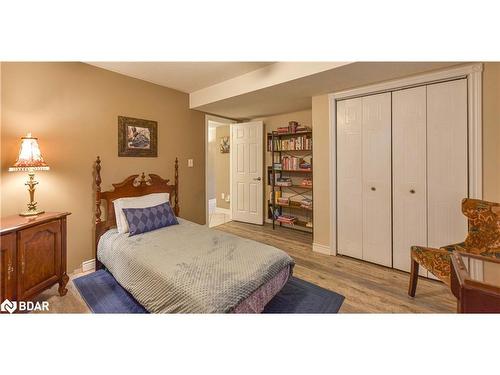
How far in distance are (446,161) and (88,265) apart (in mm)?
3939

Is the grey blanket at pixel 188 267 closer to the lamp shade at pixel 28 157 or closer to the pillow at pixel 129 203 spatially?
the pillow at pixel 129 203

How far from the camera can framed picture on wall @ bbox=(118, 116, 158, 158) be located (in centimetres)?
265

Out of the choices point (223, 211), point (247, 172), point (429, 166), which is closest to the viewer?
point (429, 166)

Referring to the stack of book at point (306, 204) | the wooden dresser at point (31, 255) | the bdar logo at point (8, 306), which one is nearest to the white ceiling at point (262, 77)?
the stack of book at point (306, 204)

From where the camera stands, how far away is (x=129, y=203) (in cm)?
243

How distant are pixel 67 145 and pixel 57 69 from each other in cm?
74

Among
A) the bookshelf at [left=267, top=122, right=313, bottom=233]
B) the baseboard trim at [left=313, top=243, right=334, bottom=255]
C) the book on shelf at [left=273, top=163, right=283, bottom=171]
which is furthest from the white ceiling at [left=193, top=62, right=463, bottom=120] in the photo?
the baseboard trim at [left=313, top=243, right=334, bottom=255]

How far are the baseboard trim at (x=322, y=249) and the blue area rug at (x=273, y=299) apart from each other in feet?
2.87

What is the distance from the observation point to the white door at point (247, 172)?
13.9ft

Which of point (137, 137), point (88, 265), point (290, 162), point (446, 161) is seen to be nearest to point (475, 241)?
point (446, 161)

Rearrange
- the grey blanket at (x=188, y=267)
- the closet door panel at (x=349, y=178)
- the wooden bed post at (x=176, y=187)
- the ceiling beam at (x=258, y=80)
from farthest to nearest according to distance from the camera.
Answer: the wooden bed post at (x=176, y=187) → the closet door panel at (x=349, y=178) → the ceiling beam at (x=258, y=80) → the grey blanket at (x=188, y=267)

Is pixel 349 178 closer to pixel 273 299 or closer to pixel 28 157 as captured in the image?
pixel 273 299
